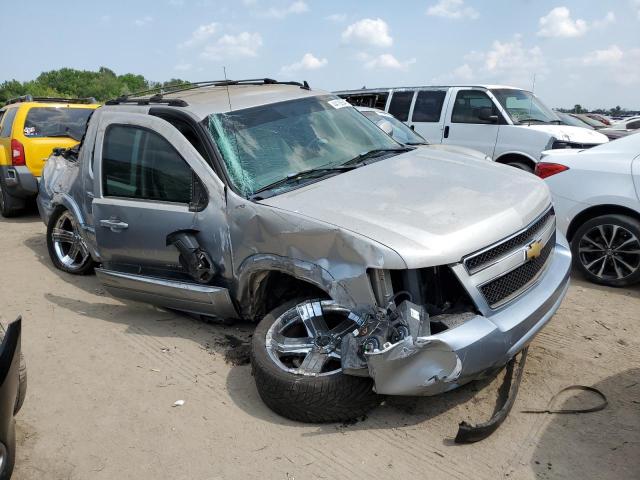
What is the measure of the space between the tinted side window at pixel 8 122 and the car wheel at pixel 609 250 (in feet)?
28.7

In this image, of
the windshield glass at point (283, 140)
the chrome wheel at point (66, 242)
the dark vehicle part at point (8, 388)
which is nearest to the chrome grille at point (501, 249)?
the windshield glass at point (283, 140)

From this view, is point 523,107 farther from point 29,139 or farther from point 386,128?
point 29,139

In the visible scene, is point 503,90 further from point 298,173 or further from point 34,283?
point 34,283

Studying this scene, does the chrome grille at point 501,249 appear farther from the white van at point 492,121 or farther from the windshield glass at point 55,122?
the windshield glass at point 55,122

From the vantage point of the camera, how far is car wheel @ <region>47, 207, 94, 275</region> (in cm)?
607

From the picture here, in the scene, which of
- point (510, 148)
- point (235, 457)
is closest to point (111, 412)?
point (235, 457)

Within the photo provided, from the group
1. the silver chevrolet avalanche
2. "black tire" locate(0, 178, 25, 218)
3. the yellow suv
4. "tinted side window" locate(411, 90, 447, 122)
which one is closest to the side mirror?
the silver chevrolet avalanche

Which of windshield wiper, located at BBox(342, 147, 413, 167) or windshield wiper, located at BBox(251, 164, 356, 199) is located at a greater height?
windshield wiper, located at BBox(342, 147, 413, 167)

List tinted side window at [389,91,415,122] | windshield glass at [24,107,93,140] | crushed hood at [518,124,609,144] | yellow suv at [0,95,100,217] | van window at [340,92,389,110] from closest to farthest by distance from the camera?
crushed hood at [518,124,609,144]
yellow suv at [0,95,100,217]
windshield glass at [24,107,93,140]
tinted side window at [389,91,415,122]
van window at [340,92,389,110]

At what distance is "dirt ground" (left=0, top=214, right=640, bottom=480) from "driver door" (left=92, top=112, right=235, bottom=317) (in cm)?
45

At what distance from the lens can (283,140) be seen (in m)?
3.99

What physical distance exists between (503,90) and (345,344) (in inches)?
307

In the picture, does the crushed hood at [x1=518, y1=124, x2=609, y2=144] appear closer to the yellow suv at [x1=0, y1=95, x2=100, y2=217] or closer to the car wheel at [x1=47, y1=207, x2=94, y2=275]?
the car wheel at [x1=47, y1=207, x2=94, y2=275]

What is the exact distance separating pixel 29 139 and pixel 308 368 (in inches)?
300
